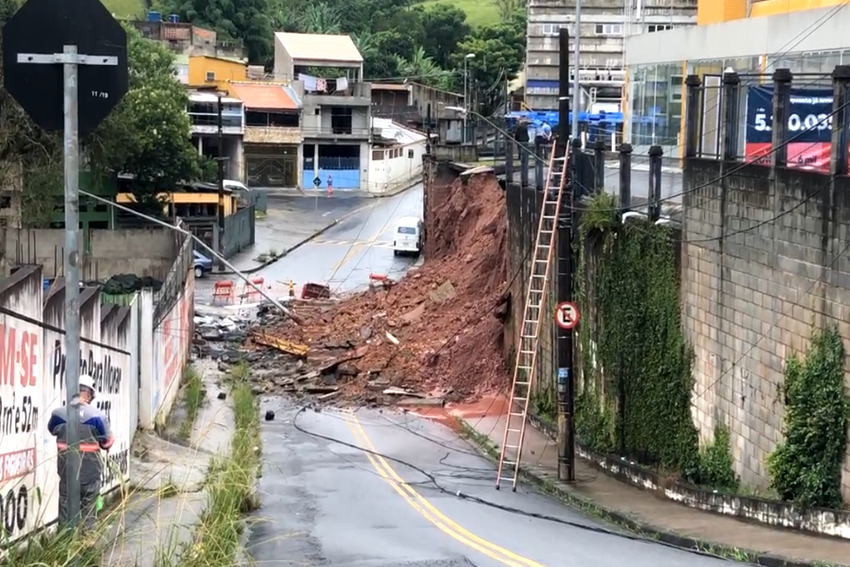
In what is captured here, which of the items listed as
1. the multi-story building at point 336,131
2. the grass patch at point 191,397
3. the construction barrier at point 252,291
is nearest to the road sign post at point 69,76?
the grass patch at point 191,397

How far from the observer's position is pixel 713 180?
17.5 m

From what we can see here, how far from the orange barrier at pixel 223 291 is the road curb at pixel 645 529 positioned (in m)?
23.5

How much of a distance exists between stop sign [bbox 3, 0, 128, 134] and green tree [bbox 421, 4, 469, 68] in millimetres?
109434

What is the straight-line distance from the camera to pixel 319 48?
88.0 metres

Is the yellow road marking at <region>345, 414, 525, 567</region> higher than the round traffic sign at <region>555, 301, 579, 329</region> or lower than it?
lower

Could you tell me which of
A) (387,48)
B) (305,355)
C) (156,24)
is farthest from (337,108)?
(305,355)

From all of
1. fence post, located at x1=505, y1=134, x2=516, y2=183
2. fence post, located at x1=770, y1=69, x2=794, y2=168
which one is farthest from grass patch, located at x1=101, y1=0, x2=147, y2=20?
fence post, located at x1=770, y1=69, x2=794, y2=168

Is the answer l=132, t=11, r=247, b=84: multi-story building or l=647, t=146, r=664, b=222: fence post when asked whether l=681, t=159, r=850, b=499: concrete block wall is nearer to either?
l=647, t=146, r=664, b=222: fence post

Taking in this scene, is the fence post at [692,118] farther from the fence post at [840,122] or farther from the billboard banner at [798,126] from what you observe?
the fence post at [840,122]

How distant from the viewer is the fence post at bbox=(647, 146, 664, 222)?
65.4ft

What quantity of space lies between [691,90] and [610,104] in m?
52.6

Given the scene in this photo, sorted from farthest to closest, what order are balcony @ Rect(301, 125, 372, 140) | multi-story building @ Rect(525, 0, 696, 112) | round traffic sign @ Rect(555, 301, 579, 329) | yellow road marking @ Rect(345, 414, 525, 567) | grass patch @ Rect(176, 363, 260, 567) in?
balcony @ Rect(301, 125, 372, 140) < multi-story building @ Rect(525, 0, 696, 112) < round traffic sign @ Rect(555, 301, 579, 329) < yellow road marking @ Rect(345, 414, 525, 567) < grass patch @ Rect(176, 363, 260, 567)

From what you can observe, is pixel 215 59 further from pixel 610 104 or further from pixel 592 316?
pixel 592 316

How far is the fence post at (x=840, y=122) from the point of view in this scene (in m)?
13.9
